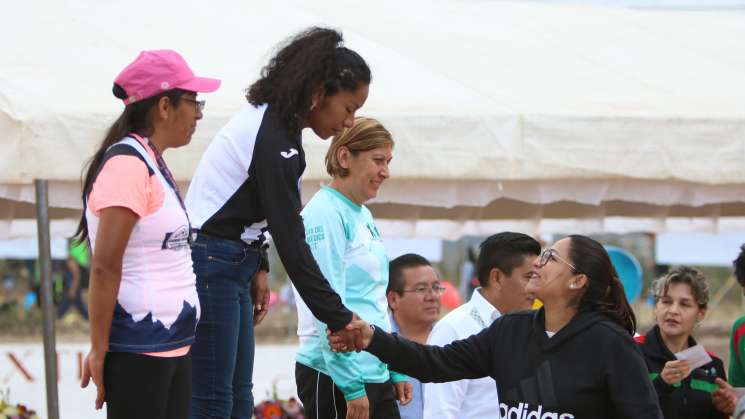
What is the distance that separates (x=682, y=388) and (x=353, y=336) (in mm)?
2111

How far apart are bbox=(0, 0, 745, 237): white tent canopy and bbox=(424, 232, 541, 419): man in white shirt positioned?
35 cm

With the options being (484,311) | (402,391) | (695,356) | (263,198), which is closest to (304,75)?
(263,198)

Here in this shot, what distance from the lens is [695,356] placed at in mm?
5062

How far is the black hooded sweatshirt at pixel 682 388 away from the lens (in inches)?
199

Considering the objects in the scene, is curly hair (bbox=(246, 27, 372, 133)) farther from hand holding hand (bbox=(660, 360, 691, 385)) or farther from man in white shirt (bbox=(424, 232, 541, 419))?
hand holding hand (bbox=(660, 360, 691, 385))

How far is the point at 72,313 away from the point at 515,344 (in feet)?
63.1

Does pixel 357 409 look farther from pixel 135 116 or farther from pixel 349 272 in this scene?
pixel 135 116

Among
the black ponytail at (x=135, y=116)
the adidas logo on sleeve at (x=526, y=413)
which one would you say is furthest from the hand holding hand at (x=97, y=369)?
the adidas logo on sleeve at (x=526, y=413)

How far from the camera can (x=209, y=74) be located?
5.14 m

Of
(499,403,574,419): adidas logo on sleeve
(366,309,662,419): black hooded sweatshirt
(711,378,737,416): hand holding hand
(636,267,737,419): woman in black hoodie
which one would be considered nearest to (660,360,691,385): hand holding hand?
(636,267,737,419): woman in black hoodie

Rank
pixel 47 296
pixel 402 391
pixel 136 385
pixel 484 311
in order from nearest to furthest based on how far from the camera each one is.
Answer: pixel 136 385 → pixel 402 391 → pixel 47 296 → pixel 484 311

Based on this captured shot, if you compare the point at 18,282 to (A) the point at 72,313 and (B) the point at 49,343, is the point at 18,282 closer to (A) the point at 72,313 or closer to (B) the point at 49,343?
(A) the point at 72,313

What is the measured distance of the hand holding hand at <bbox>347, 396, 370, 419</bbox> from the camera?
383cm

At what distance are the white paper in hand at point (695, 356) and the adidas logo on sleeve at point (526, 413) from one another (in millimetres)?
1762
